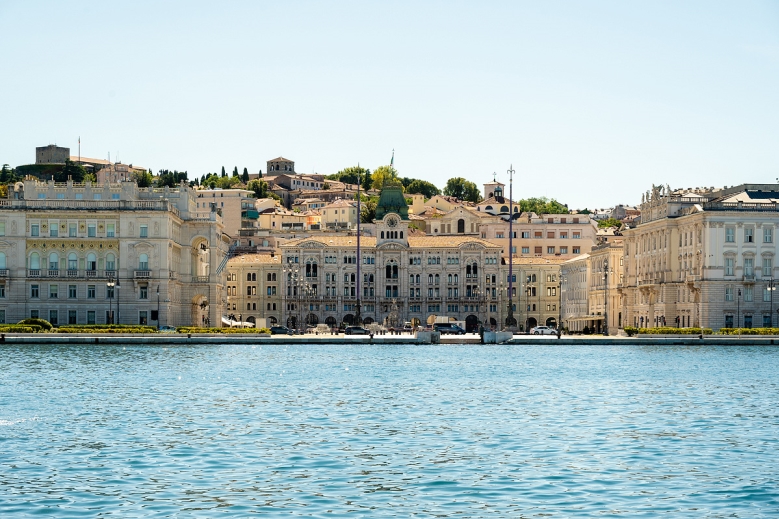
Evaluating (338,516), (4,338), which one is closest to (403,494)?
(338,516)

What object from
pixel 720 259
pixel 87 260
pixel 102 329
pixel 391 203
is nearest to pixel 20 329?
pixel 102 329

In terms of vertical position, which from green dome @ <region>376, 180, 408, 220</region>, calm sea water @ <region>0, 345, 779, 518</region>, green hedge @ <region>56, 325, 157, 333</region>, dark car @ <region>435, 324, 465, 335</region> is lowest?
calm sea water @ <region>0, 345, 779, 518</region>

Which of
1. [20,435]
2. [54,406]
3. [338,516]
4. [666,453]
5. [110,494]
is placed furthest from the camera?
[54,406]

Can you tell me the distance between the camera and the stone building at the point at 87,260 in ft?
399

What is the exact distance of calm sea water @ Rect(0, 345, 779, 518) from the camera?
29.4 metres

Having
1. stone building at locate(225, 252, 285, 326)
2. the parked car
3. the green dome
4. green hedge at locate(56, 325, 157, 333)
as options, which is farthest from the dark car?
green hedge at locate(56, 325, 157, 333)

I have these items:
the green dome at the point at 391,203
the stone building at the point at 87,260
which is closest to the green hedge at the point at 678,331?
the stone building at the point at 87,260

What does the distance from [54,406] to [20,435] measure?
9.34m

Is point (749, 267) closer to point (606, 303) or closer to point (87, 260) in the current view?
point (606, 303)

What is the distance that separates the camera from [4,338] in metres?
101

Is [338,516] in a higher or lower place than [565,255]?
lower

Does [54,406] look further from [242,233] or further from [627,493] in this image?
[242,233]

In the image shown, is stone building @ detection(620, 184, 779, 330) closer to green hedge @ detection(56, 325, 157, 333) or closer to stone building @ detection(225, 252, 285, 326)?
stone building @ detection(225, 252, 285, 326)

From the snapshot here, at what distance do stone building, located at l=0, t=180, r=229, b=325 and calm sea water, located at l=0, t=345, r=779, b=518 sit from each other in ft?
164
